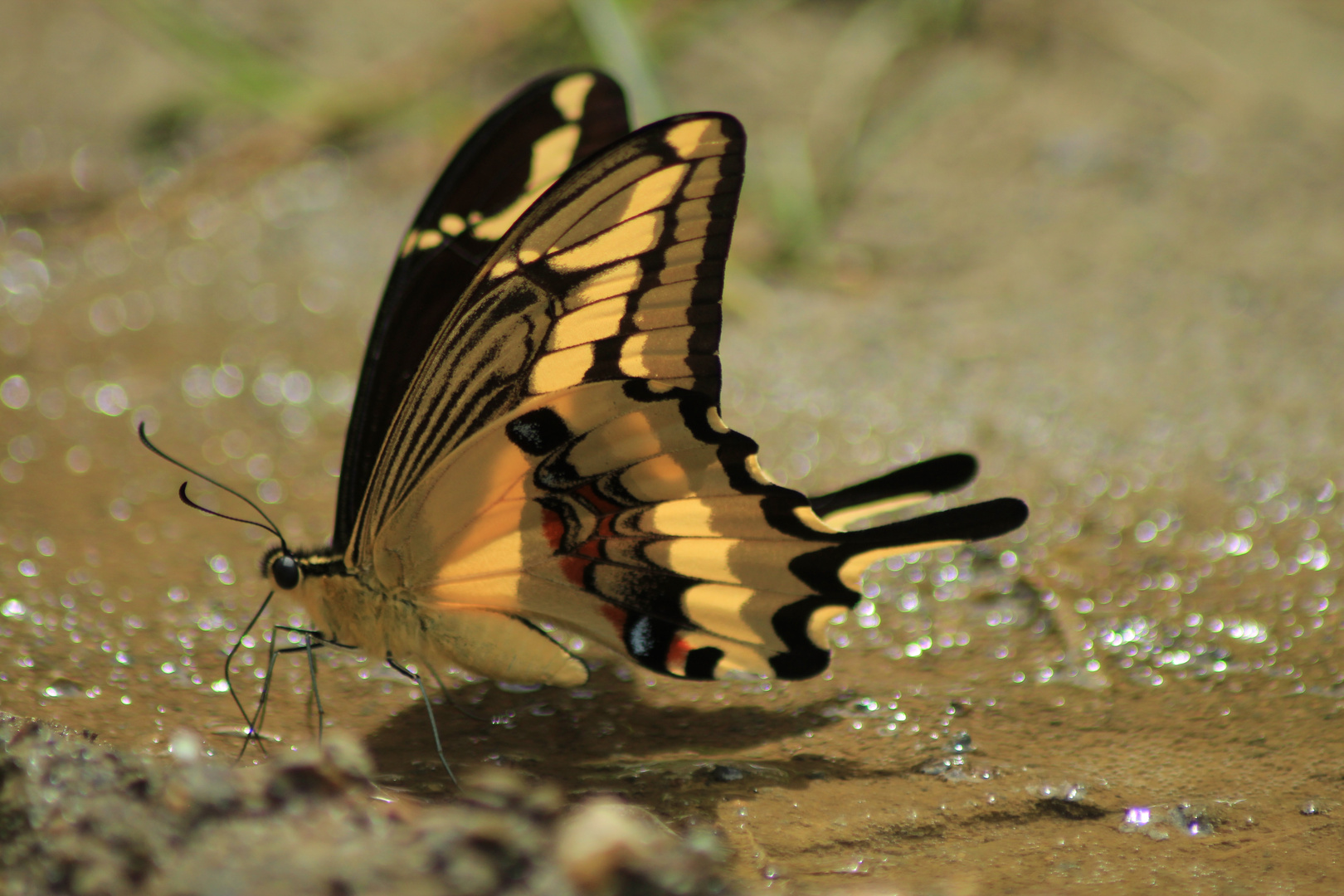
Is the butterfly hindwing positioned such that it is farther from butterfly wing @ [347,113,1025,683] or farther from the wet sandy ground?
the wet sandy ground

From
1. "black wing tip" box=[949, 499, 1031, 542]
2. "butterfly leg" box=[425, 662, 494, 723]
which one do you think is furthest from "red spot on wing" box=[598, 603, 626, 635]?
"black wing tip" box=[949, 499, 1031, 542]

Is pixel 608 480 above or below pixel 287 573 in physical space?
above

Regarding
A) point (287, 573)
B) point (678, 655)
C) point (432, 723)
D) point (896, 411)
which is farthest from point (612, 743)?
point (896, 411)

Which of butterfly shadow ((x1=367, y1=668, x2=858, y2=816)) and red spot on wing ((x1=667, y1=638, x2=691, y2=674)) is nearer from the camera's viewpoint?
butterfly shadow ((x1=367, y1=668, x2=858, y2=816))

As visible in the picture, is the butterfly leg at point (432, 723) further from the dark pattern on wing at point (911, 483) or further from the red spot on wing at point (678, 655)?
the dark pattern on wing at point (911, 483)

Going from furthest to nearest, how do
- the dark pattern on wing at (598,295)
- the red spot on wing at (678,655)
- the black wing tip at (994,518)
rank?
the red spot on wing at (678,655), the black wing tip at (994,518), the dark pattern on wing at (598,295)

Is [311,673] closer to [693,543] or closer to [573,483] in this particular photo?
[573,483]

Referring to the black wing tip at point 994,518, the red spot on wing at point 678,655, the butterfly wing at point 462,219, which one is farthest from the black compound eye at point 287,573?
the black wing tip at point 994,518

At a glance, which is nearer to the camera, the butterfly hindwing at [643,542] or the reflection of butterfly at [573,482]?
the reflection of butterfly at [573,482]
